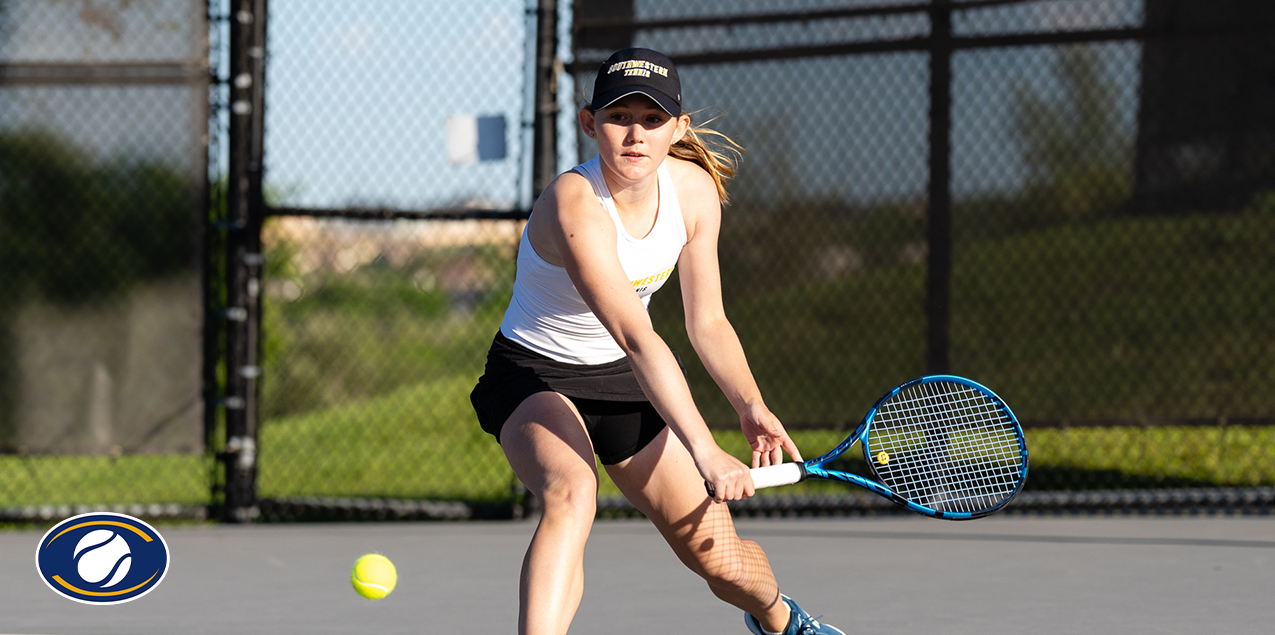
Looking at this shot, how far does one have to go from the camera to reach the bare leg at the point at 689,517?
2.65 m

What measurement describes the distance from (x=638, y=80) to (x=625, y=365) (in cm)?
69

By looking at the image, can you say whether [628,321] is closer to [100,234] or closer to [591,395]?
[591,395]

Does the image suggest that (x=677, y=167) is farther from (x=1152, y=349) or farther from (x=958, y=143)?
(x=1152, y=349)

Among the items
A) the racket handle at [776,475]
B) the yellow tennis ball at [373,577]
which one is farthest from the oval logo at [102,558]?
the racket handle at [776,475]

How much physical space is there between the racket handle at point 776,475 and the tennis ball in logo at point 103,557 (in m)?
1.89

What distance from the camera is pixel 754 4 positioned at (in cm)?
507

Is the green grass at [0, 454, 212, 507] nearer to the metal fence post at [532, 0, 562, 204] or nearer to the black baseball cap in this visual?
the metal fence post at [532, 0, 562, 204]

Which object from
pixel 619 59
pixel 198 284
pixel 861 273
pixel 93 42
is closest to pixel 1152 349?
pixel 861 273

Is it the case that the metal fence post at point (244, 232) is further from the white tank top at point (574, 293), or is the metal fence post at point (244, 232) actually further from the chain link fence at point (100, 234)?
the white tank top at point (574, 293)

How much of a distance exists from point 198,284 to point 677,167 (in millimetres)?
3134

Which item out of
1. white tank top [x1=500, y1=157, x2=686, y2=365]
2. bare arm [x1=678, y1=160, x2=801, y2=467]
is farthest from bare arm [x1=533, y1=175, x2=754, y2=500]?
bare arm [x1=678, y1=160, x2=801, y2=467]

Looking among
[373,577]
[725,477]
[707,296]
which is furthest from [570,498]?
[373,577]

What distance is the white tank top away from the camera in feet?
8.59

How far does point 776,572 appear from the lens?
13.8 ft
